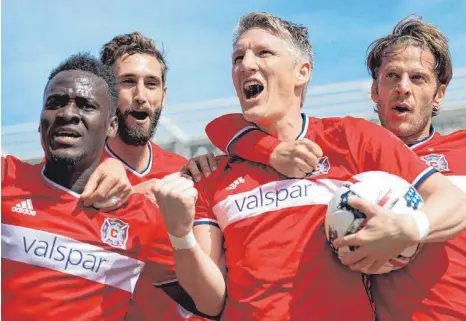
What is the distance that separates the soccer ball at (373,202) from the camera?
3.23 meters

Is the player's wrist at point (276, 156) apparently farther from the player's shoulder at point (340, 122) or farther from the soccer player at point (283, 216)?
the player's shoulder at point (340, 122)

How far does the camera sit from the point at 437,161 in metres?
4.04

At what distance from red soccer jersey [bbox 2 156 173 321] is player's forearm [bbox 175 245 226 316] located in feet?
1.32

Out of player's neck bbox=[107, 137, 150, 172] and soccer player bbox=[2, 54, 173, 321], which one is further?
player's neck bbox=[107, 137, 150, 172]

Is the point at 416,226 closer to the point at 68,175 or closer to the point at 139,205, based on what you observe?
the point at 139,205

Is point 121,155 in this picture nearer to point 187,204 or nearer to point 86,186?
point 86,186

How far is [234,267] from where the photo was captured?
358 cm

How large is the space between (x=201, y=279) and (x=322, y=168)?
3.03 ft

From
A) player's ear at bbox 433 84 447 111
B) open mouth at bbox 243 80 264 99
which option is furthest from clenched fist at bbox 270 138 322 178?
player's ear at bbox 433 84 447 111

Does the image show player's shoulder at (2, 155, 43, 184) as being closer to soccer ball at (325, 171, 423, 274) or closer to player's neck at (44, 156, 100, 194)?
player's neck at (44, 156, 100, 194)

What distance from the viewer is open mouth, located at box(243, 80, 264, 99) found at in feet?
12.9

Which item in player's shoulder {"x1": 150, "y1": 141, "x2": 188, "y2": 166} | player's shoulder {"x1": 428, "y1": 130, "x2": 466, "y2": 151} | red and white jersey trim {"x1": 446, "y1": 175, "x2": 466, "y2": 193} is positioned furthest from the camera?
player's shoulder {"x1": 150, "y1": 141, "x2": 188, "y2": 166}

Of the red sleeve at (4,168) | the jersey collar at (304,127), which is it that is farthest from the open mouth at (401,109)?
the red sleeve at (4,168)

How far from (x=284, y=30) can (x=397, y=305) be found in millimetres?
1781
